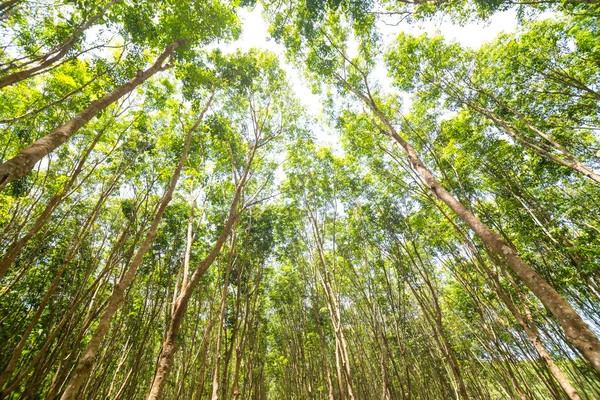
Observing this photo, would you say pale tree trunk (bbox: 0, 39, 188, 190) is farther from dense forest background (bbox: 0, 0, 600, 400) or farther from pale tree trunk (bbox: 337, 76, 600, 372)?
pale tree trunk (bbox: 337, 76, 600, 372)

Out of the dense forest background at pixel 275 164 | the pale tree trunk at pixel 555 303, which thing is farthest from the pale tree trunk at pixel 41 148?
the pale tree trunk at pixel 555 303


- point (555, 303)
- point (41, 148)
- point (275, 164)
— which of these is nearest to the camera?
point (41, 148)

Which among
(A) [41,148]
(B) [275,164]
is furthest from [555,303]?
(B) [275,164]

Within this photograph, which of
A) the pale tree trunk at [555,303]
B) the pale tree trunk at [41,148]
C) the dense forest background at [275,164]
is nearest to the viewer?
the pale tree trunk at [41,148]

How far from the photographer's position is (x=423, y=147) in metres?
9.41

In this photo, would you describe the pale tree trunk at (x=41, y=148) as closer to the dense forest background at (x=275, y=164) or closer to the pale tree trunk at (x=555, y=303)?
the dense forest background at (x=275, y=164)

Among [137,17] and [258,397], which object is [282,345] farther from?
[137,17]

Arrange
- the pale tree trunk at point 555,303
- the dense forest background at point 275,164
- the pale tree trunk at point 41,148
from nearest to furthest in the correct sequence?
the pale tree trunk at point 41,148, the pale tree trunk at point 555,303, the dense forest background at point 275,164

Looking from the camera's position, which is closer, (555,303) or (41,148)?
(41,148)

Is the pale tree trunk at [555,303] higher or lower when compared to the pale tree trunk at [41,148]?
lower

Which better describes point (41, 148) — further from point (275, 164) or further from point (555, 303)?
point (275, 164)

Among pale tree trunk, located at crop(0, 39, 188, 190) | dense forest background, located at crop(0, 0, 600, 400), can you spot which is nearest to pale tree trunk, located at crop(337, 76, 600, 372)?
dense forest background, located at crop(0, 0, 600, 400)

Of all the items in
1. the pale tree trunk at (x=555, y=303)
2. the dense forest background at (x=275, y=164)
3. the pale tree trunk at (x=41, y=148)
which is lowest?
Result: the pale tree trunk at (x=555, y=303)

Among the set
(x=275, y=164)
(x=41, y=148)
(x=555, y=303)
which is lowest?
(x=555, y=303)
